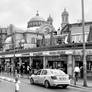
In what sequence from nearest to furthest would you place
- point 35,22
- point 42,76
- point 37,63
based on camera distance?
point 42,76 → point 37,63 → point 35,22

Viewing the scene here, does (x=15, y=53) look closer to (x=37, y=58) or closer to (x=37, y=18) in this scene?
(x=37, y=58)

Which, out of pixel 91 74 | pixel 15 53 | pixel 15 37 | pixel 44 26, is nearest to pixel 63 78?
pixel 91 74

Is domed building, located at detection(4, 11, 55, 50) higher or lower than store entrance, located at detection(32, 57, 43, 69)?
higher

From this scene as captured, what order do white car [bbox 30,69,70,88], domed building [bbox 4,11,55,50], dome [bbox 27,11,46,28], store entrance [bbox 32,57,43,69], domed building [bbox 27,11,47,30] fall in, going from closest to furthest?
white car [bbox 30,69,70,88] < store entrance [bbox 32,57,43,69] < domed building [bbox 4,11,55,50] < domed building [bbox 27,11,47,30] < dome [bbox 27,11,46,28]

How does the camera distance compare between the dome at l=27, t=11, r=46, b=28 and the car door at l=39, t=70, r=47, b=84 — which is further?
the dome at l=27, t=11, r=46, b=28

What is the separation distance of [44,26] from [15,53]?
40.0 m

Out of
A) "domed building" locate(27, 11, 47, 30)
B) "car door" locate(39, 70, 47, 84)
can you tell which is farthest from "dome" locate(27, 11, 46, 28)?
"car door" locate(39, 70, 47, 84)

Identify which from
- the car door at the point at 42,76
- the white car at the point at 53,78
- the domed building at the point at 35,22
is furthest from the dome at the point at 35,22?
the white car at the point at 53,78

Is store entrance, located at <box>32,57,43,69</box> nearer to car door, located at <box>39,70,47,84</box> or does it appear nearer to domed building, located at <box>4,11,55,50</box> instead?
domed building, located at <box>4,11,55,50</box>

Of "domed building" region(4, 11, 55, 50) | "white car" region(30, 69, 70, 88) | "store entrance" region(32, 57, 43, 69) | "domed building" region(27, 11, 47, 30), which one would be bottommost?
"white car" region(30, 69, 70, 88)

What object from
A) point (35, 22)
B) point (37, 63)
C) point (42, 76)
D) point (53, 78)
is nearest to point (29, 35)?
point (37, 63)

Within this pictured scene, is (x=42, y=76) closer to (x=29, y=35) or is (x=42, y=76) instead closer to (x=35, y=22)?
(x=29, y=35)

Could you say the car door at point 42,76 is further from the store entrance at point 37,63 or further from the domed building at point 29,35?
the domed building at point 29,35

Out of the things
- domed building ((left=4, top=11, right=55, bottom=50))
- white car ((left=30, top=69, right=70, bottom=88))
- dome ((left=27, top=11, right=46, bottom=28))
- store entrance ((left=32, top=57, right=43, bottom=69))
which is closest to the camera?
white car ((left=30, top=69, right=70, bottom=88))
